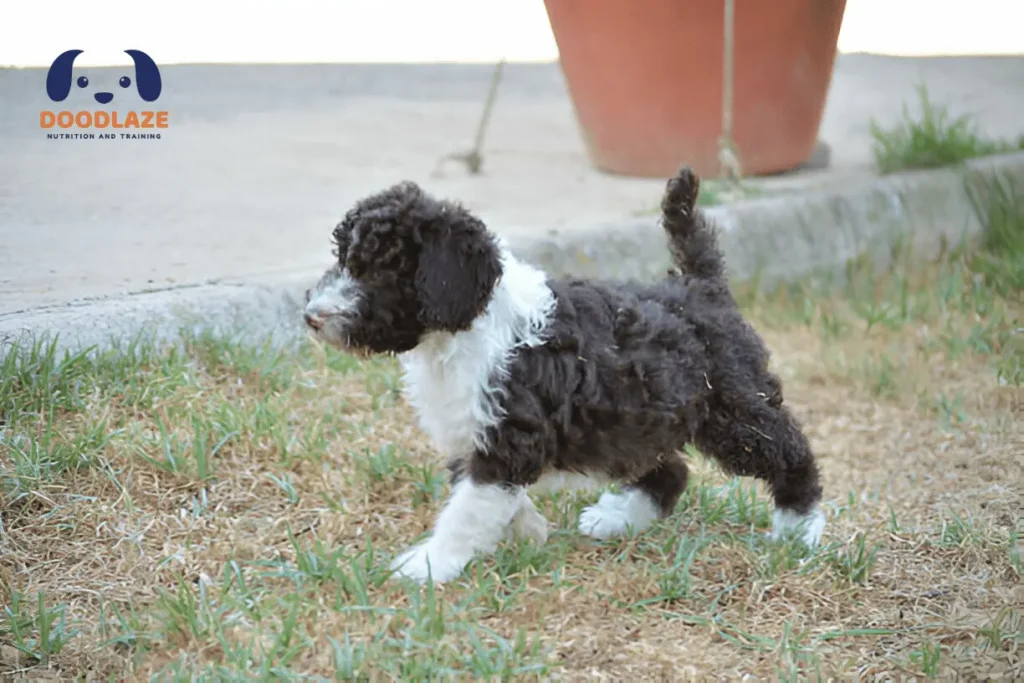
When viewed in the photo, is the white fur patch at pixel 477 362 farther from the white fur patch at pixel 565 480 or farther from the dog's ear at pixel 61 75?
the dog's ear at pixel 61 75

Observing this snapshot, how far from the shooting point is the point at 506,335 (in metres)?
3.21

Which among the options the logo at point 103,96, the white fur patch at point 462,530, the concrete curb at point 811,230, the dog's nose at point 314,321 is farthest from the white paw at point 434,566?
the concrete curb at point 811,230

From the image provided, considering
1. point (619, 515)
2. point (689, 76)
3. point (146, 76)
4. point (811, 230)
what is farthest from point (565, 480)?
point (689, 76)

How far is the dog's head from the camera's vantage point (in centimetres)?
305

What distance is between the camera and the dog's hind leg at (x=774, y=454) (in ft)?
11.5

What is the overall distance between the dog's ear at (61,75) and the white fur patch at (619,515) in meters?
2.25

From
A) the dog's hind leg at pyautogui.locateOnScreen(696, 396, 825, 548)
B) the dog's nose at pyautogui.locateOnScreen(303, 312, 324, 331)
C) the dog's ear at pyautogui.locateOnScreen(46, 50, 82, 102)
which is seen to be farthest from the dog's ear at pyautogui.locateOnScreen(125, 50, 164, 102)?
the dog's hind leg at pyautogui.locateOnScreen(696, 396, 825, 548)

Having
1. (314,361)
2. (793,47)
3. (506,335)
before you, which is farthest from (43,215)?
(793,47)

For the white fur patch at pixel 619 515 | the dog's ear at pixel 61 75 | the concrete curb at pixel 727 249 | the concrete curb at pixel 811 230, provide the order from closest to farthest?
the dog's ear at pixel 61 75
the white fur patch at pixel 619 515
the concrete curb at pixel 727 249
the concrete curb at pixel 811 230

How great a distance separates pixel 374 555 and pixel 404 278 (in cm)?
89

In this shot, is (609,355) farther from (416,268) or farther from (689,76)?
(689,76)

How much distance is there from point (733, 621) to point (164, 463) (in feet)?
6.20

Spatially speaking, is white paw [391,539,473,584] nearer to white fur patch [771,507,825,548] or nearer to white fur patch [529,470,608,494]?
white fur patch [529,470,608,494]

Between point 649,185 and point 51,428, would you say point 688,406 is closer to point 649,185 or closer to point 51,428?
point 51,428
